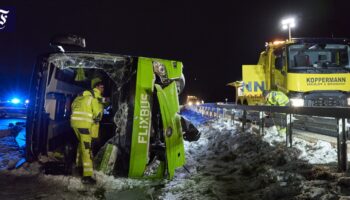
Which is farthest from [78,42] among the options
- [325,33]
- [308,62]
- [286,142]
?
[325,33]

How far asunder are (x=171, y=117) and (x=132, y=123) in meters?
0.69

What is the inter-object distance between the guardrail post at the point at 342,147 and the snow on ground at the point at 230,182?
0.51ft

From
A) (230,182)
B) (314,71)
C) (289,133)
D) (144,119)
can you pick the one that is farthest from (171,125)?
(314,71)

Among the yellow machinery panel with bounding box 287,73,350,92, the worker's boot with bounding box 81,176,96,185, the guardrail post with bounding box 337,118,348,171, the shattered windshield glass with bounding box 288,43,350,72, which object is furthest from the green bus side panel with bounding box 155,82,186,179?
the shattered windshield glass with bounding box 288,43,350,72

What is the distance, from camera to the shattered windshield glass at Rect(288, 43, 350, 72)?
11.0 metres

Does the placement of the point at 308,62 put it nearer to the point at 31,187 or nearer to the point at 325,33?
the point at 31,187

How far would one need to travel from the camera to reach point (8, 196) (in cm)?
434

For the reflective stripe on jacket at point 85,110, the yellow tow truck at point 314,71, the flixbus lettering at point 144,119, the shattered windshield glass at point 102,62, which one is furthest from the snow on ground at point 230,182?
the yellow tow truck at point 314,71

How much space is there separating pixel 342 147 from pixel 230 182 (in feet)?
5.70

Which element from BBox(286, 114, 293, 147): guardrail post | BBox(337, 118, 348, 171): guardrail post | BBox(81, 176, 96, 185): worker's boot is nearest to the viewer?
BBox(337, 118, 348, 171): guardrail post

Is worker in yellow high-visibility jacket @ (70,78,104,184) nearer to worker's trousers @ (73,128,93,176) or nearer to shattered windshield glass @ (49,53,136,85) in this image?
worker's trousers @ (73,128,93,176)

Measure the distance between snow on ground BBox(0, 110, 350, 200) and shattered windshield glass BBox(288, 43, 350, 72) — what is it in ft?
16.8

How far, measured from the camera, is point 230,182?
17.9 ft

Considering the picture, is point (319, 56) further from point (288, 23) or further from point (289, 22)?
point (288, 23)
